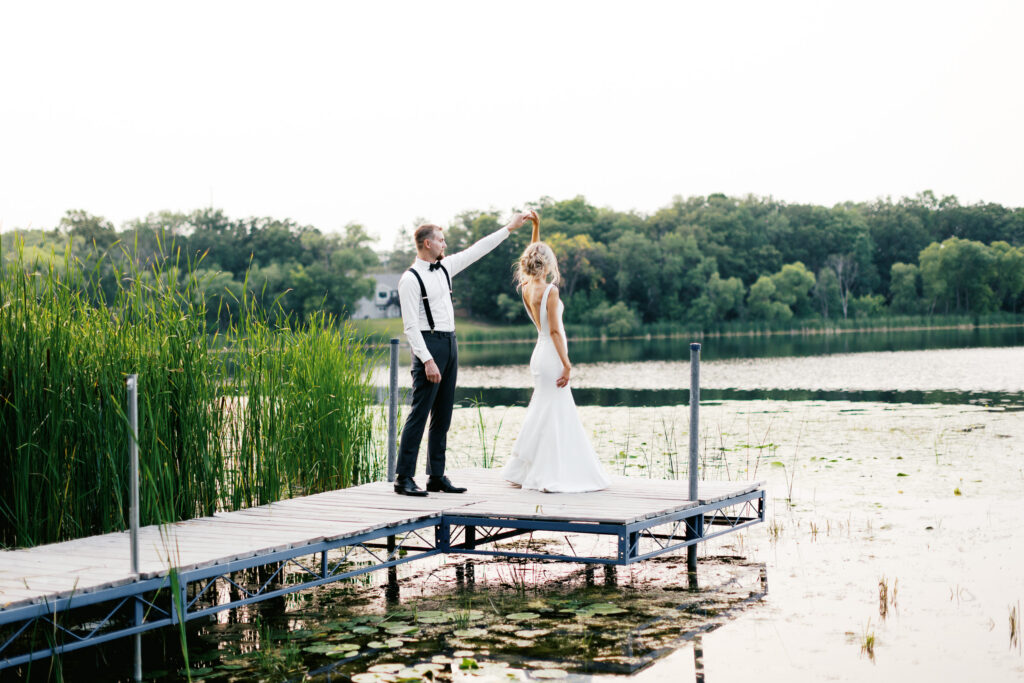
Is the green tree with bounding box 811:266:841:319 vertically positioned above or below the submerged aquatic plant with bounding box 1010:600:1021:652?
above

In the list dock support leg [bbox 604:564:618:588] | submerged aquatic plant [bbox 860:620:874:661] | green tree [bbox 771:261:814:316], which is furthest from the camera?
green tree [bbox 771:261:814:316]

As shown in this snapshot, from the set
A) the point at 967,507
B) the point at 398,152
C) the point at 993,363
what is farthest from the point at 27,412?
the point at 398,152

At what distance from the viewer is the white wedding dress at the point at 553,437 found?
765 cm

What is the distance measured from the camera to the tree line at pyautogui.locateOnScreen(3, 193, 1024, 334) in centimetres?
7338

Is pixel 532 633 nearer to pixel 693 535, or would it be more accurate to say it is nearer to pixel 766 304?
pixel 693 535

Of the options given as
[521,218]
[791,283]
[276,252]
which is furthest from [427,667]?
[791,283]

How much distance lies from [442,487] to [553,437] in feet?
3.00

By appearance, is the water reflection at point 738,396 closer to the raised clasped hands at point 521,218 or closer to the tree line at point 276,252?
the raised clasped hands at point 521,218

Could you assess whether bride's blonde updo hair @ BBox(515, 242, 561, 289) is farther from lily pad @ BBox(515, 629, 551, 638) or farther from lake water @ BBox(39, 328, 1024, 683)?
lily pad @ BBox(515, 629, 551, 638)

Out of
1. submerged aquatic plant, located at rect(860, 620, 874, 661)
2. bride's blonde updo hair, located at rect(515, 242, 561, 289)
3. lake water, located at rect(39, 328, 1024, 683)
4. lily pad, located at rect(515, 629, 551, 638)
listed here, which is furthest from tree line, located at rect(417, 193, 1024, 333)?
lily pad, located at rect(515, 629, 551, 638)

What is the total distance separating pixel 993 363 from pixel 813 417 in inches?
649

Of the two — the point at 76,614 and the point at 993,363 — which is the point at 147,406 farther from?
the point at 993,363

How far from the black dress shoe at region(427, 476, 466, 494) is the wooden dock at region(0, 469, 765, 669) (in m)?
0.11

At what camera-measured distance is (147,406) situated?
20.1ft
